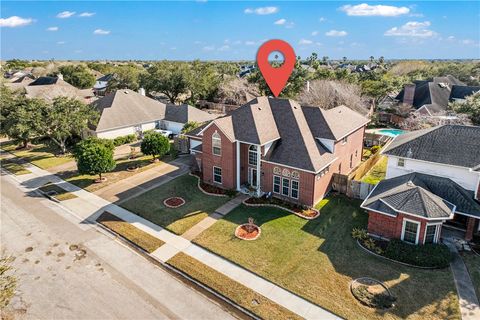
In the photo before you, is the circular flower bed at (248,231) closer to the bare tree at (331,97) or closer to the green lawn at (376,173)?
the green lawn at (376,173)

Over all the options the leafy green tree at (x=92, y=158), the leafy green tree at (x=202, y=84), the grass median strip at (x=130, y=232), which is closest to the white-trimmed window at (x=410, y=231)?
the grass median strip at (x=130, y=232)

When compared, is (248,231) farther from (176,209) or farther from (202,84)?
(202,84)

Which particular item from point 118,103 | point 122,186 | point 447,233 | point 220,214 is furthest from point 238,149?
Result: point 118,103

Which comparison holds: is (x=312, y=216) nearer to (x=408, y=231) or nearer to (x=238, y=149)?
(x=408, y=231)

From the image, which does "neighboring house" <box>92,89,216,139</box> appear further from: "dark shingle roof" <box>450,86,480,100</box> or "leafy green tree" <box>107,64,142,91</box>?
"dark shingle roof" <box>450,86,480,100</box>

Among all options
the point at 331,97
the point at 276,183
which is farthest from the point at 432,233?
the point at 331,97

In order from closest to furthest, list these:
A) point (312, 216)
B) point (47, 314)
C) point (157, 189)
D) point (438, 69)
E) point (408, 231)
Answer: point (47, 314)
point (408, 231)
point (312, 216)
point (157, 189)
point (438, 69)
